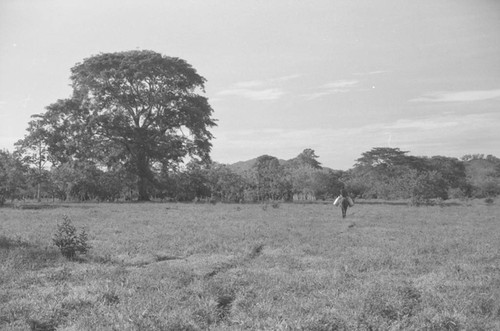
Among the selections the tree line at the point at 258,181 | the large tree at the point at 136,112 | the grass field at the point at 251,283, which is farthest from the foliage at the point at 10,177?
the grass field at the point at 251,283

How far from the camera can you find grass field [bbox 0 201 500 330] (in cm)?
623

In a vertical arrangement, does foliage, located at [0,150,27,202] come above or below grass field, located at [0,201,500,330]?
above

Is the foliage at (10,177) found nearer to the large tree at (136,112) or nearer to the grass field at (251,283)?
the large tree at (136,112)

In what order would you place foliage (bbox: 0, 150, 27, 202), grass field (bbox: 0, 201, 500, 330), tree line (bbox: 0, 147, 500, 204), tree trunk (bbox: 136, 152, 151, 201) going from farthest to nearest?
tree trunk (bbox: 136, 152, 151, 201) < tree line (bbox: 0, 147, 500, 204) < foliage (bbox: 0, 150, 27, 202) < grass field (bbox: 0, 201, 500, 330)

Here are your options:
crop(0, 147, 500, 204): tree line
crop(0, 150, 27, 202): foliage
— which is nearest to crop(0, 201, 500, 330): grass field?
crop(0, 150, 27, 202): foliage

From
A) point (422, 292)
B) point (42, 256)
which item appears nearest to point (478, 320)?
point (422, 292)

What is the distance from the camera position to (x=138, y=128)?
1694 inches

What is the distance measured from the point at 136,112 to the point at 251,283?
38721 millimetres

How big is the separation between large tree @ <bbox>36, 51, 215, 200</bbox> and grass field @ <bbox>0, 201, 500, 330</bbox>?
92.8ft

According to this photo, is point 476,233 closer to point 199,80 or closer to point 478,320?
point 478,320


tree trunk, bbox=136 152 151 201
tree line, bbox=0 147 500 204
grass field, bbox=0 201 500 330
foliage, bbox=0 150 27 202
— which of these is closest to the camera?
grass field, bbox=0 201 500 330

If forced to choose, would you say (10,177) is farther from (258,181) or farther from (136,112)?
(258,181)

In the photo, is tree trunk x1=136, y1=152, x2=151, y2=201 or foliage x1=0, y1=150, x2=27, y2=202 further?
tree trunk x1=136, y1=152, x2=151, y2=201

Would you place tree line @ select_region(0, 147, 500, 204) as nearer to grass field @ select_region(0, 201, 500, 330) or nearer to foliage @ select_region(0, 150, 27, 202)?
foliage @ select_region(0, 150, 27, 202)
